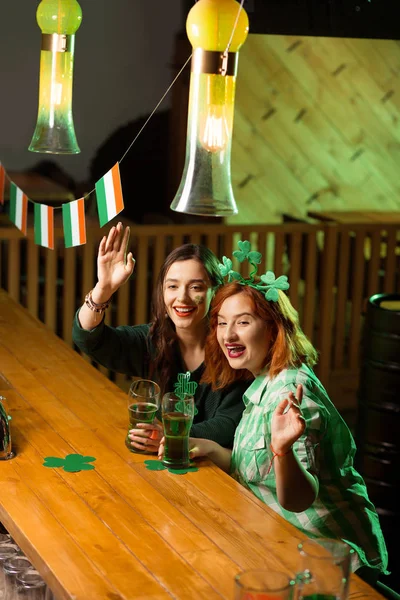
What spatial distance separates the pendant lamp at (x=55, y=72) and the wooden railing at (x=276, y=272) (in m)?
2.37

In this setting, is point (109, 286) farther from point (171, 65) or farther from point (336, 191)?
point (336, 191)

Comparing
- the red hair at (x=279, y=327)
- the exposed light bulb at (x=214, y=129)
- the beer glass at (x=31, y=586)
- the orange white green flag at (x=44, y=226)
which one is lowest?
the beer glass at (x=31, y=586)

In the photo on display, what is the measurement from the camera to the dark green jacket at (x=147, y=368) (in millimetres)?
3008

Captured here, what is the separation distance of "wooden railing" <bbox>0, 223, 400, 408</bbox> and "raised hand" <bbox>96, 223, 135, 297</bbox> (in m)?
2.28

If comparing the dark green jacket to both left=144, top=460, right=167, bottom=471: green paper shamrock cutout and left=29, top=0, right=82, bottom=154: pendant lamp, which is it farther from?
left=29, top=0, right=82, bottom=154: pendant lamp

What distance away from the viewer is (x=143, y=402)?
105 inches

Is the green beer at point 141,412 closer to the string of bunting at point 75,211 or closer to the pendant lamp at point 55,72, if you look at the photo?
the string of bunting at point 75,211

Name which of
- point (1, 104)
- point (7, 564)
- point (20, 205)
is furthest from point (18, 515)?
point (1, 104)

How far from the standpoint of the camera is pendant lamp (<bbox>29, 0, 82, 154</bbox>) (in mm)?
3102

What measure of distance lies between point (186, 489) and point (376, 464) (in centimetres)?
198

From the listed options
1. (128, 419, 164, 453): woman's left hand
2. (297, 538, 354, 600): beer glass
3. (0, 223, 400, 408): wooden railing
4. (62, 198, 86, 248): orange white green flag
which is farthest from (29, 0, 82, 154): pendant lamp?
(0, 223, 400, 408): wooden railing

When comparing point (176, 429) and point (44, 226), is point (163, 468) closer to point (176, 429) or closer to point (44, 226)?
point (176, 429)

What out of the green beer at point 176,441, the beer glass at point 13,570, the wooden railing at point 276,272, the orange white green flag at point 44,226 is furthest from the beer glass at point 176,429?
the wooden railing at point 276,272

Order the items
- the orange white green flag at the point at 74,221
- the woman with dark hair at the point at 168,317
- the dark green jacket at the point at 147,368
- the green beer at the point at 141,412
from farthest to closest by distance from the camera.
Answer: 1. the orange white green flag at the point at 74,221
2. the woman with dark hair at the point at 168,317
3. the dark green jacket at the point at 147,368
4. the green beer at the point at 141,412
